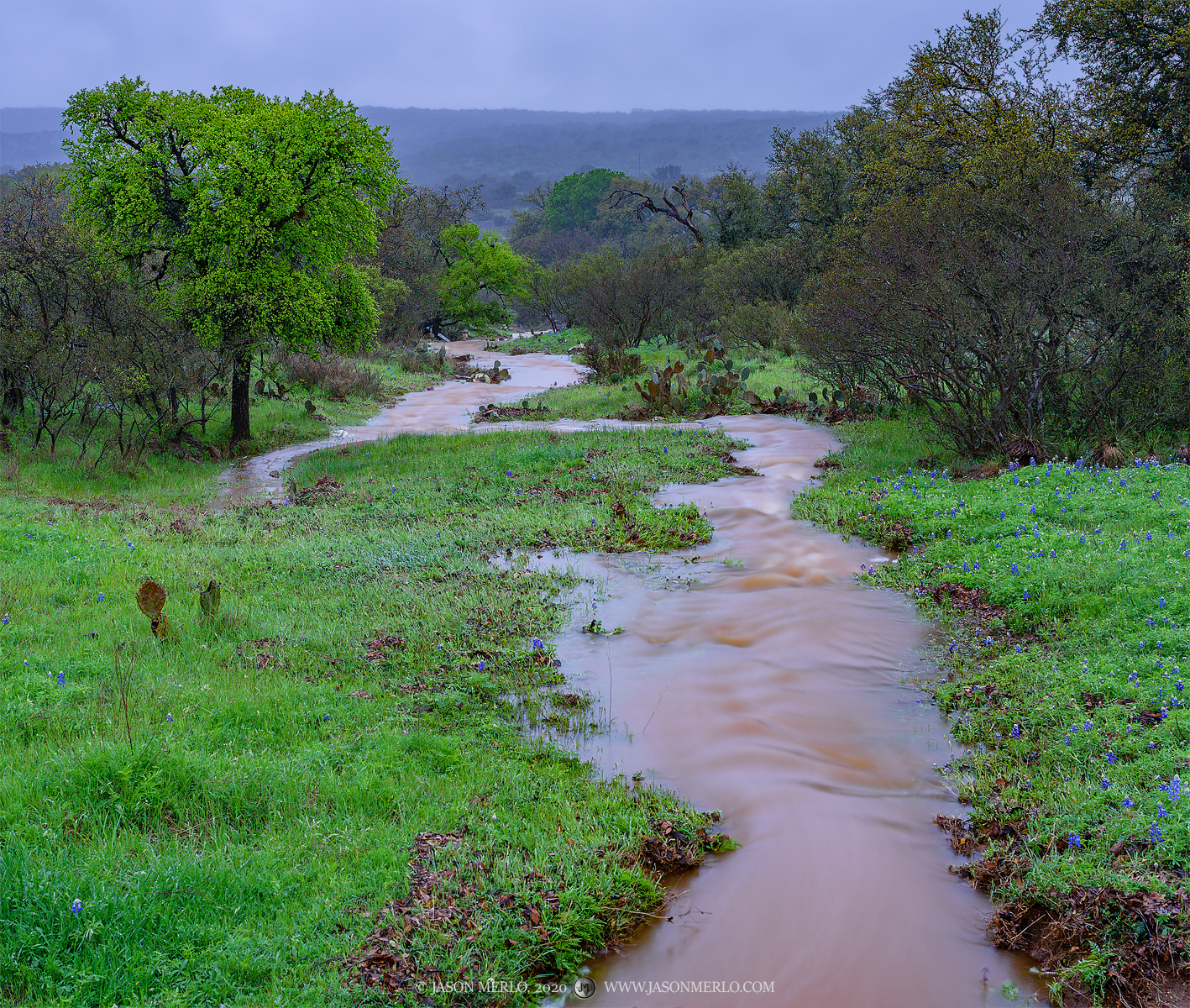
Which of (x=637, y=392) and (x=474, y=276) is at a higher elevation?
(x=474, y=276)

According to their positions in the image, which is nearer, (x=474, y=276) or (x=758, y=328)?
(x=758, y=328)

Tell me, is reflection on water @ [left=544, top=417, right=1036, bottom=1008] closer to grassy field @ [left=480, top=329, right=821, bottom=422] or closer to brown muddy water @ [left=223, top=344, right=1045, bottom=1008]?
brown muddy water @ [left=223, top=344, right=1045, bottom=1008]

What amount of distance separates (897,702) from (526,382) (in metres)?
28.0

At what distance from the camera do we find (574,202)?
337 ft

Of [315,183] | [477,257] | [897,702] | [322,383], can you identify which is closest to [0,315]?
[315,183]

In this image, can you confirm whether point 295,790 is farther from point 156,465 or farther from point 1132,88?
point 1132,88

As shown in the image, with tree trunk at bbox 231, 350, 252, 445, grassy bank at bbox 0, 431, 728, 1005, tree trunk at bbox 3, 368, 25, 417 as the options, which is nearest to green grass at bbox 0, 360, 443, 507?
tree trunk at bbox 231, 350, 252, 445

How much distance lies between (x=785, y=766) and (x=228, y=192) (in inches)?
622

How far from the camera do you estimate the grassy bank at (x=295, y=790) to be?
368 centimetres

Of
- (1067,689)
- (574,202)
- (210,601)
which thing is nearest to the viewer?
(1067,689)

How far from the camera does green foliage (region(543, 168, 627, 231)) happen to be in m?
102

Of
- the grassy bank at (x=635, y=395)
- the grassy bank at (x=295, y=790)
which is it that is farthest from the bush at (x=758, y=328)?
the grassy bank at (x=295, y=790)

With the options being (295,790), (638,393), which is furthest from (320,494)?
(638,393)

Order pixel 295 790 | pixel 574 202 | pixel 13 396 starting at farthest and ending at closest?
pixel 574 202 → pixel 13 396 → pixel 295 790
